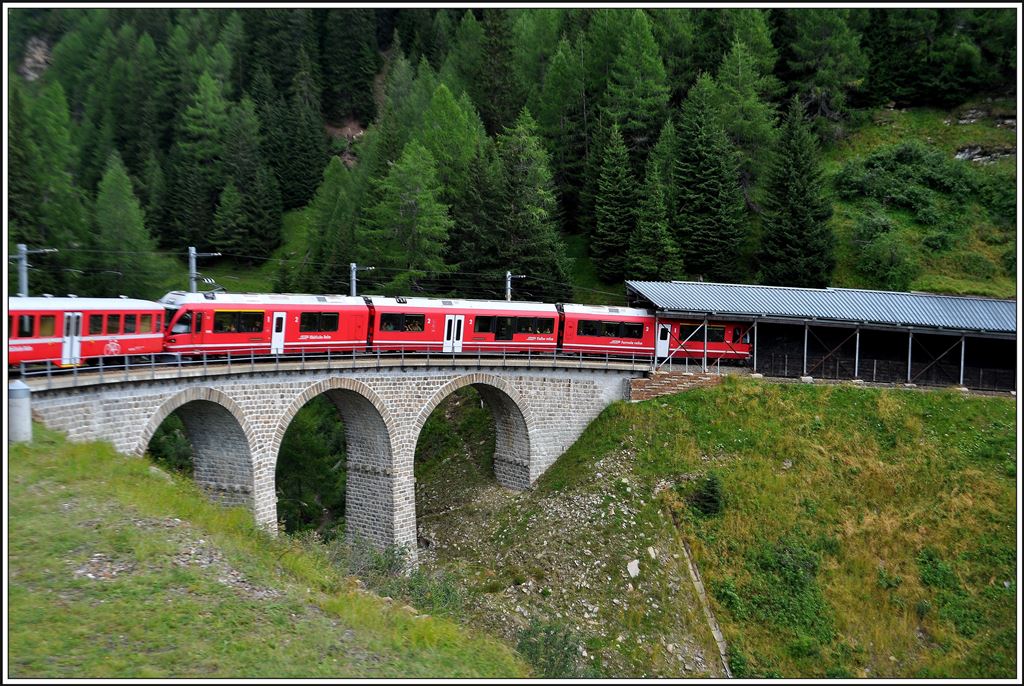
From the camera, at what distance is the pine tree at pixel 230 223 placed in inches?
2719

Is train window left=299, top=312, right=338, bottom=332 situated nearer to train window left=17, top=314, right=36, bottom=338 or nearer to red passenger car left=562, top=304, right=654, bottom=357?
train window left=17, top=314, right=36, bottom=338

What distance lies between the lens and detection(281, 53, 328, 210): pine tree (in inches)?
3167

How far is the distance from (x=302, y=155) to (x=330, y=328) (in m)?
51.1

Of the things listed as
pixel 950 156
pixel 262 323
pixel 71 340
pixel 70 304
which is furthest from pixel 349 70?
pixel 71 340

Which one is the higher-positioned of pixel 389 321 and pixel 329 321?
pixel 389 321

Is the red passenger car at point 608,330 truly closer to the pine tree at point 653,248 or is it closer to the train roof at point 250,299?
the train roof at point 250,299

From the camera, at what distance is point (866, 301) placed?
42.1m

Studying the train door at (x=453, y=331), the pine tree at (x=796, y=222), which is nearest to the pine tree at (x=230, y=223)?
the train door at (x=453, y=331)

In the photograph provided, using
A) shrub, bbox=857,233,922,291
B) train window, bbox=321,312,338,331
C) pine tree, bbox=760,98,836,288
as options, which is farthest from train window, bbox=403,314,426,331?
shrub, bbox=857,233,922,291

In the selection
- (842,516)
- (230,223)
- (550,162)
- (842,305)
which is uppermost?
(550,162)

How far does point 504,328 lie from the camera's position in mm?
38094

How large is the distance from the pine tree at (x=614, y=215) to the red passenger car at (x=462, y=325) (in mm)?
16221

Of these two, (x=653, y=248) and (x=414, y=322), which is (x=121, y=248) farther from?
(x=653, y=248)

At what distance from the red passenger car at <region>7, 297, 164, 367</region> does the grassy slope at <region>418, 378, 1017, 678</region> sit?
14.1 metres
